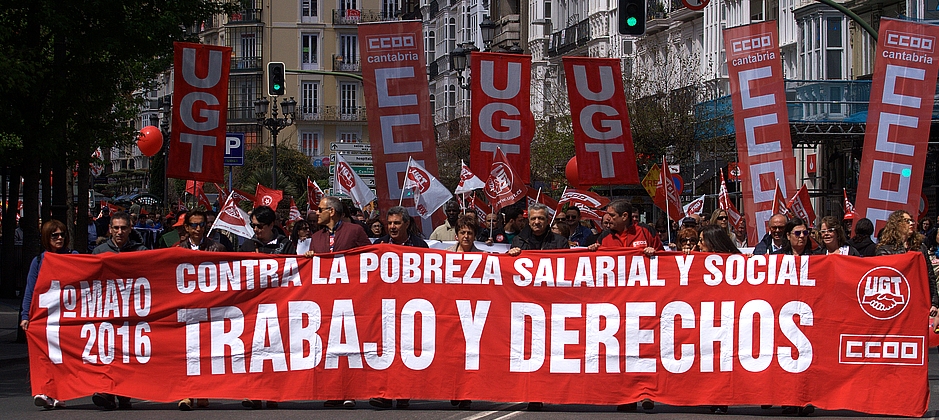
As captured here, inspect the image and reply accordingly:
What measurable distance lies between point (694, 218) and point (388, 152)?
4117mm

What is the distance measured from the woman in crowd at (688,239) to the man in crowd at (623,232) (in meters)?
2.06

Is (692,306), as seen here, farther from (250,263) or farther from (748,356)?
(250,263)

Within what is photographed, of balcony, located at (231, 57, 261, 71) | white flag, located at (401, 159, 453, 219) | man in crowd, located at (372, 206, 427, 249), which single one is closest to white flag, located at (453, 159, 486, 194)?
white flag, located at (401, 159, 453, 219)

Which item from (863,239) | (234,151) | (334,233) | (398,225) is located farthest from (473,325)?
(234,151)

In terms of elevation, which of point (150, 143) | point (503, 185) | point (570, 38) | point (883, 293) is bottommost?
point (883, 293)

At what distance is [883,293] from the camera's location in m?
10.5

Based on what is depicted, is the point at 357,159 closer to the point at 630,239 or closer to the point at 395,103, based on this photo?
the point at 395,103

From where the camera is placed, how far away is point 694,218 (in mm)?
18719

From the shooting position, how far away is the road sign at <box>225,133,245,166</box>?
2606 centimetres

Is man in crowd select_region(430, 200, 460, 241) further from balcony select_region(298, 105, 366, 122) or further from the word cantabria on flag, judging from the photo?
balcony select_region(298, 105, 366, 122)

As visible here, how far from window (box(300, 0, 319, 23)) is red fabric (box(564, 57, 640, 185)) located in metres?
73.1

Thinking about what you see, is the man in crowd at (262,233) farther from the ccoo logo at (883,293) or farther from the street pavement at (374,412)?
the ccoo logo at (883,293)

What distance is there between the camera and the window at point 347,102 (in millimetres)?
91312

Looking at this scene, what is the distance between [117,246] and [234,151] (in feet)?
49.8
